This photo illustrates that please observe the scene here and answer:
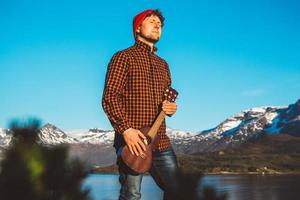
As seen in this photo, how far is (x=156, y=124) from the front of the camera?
16.1 feet

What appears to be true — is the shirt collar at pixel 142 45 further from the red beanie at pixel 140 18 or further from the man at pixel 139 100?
the red beanie at pixel 140 18

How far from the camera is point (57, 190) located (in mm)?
4801

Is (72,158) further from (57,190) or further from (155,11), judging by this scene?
(155,11)

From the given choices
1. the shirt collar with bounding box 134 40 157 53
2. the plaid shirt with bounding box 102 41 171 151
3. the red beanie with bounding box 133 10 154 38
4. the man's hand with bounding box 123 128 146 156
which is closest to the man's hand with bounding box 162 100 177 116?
the plaid shirt with bounding box 102 41 171 151

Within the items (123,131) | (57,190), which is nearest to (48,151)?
(57,190)

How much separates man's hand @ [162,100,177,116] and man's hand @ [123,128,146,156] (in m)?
0.47

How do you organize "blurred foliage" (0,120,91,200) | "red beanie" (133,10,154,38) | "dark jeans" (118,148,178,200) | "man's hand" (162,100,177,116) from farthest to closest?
"red beanie" (133,10,154,38) < "man's hand" (162,100,177,116) < "dark jeans" (118,148,178,200) < "blurred foliage" (0,120,91,200)

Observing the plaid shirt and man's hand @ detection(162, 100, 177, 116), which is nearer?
the plaid shirt

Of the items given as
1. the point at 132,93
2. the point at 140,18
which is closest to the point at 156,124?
the point at 132,93

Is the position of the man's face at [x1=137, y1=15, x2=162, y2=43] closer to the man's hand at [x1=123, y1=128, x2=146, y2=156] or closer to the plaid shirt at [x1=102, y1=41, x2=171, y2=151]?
the plaid shirt at [x1=102, y1=41, x2=171, y2=151]

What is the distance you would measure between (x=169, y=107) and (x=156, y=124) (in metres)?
0.25

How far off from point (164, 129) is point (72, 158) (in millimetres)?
1154

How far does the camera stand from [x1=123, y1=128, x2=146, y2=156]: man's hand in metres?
4.60

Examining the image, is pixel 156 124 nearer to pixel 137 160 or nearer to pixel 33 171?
pixel 137 160
